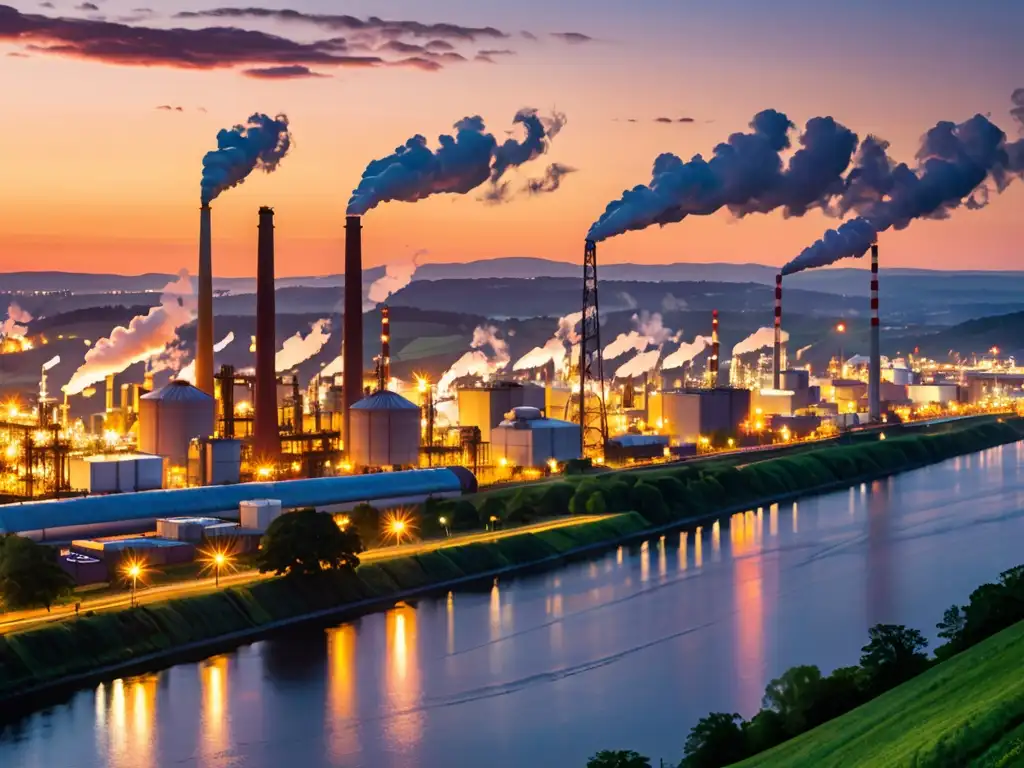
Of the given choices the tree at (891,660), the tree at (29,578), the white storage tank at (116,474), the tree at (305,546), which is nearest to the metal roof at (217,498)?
the white storage tank at (116,474)

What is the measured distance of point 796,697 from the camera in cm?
1616

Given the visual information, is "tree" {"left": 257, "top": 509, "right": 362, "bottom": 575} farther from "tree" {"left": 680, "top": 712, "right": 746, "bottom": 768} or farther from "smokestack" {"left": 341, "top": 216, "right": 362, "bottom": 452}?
"smokestack" {"left": 341, "top": 216, "right": 362, "bottom": 452}

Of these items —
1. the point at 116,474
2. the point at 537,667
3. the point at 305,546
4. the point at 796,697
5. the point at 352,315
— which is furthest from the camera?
the point at 352,315

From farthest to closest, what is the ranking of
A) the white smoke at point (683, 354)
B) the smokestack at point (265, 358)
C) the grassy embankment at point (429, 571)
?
1. the white smoke at point (683, 354)
2. the smokestack at point (265, 358)
3. the grassy embankment at point (429, 571)

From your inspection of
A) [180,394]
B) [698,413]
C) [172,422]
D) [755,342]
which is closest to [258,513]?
[172,422]

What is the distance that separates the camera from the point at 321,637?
22.6 meters

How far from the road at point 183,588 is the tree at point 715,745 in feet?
29.4

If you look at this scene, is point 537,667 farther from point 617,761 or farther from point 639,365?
point 639,365

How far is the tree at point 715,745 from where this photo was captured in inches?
600

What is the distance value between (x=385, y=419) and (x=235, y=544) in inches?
378

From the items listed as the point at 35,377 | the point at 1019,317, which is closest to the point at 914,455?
the point at 35,377

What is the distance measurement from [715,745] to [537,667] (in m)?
5.91

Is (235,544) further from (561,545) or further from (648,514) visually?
(648,514)

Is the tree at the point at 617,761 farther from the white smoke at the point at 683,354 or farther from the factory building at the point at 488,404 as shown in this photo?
the white smoke at the point at 683,354
